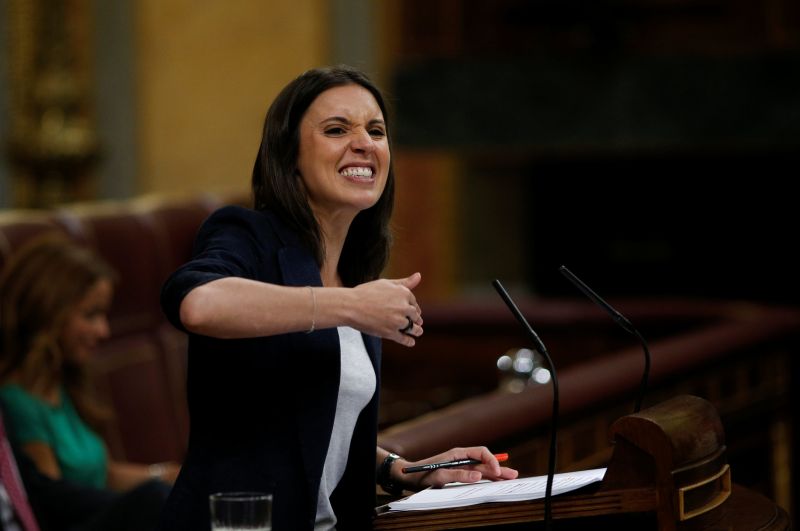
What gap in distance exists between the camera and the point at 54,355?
3.07 metres

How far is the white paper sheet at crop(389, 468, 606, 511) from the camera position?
4.87 ft

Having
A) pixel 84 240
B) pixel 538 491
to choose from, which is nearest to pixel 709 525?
pixel 538 491

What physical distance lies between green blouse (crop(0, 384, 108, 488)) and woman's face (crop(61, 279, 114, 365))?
0.10 m

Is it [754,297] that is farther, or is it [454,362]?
[754,297]

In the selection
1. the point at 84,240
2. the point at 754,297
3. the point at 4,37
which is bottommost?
the point at 754,297

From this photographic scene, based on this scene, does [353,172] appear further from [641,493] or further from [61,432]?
[61,432]

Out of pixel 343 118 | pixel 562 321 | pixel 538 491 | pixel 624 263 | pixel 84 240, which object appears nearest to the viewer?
pixel 538 491

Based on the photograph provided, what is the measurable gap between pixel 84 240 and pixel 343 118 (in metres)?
2.39

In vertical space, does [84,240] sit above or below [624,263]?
above

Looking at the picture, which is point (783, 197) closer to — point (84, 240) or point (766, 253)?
point (766, 253)

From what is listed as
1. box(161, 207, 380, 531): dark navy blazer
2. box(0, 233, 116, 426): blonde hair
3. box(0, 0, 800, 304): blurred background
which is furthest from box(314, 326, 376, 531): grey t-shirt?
box(0, 0, 800, 304): blurred background

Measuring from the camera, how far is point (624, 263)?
714 cm

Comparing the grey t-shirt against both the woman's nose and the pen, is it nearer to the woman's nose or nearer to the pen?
the pen

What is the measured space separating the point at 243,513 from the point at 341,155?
0.49 meters
